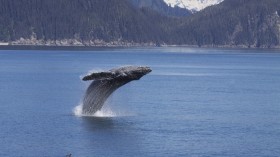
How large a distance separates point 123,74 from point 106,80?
5.68 ft

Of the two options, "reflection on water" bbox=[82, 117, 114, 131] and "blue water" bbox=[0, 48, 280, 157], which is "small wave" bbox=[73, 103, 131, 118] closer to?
"blue water" bbox=[0, 48, 280, 157]

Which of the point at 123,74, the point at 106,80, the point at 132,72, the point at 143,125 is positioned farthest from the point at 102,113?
the point at 132,72

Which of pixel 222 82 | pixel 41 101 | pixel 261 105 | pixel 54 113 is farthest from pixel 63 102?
pixel 222 82

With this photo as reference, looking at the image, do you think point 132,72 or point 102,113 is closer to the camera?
point 132,72

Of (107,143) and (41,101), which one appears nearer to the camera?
(107,143)

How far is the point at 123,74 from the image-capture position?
6384cm

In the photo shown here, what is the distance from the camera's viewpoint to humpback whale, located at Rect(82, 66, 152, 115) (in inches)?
2509

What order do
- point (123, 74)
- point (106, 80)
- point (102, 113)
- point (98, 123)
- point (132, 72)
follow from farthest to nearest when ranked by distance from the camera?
point (102, 113) → point (98, 123) → point (106, 80) → point (123, 74) → point (132, 72)

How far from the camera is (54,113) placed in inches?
2990

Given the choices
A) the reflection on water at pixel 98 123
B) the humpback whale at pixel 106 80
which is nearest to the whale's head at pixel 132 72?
the humpback whale at pixel 106 80

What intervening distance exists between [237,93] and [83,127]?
48.2 metres

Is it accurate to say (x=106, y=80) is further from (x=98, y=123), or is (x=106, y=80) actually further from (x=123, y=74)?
(x=98, y=123)

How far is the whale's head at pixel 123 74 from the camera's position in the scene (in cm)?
6353

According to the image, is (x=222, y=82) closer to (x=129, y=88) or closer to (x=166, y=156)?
(x=129, y=88)
